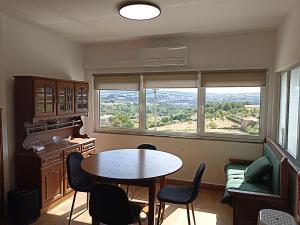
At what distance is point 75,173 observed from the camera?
10.1 feet

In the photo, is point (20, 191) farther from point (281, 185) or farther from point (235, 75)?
point (235, 75)

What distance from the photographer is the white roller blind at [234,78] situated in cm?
387

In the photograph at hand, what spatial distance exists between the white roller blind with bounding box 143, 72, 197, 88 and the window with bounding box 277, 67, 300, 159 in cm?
137

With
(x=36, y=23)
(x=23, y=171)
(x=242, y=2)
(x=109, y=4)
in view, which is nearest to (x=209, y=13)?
(x=242, y=2)

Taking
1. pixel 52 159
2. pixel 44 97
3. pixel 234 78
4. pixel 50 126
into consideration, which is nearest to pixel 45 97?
pixel 44 97

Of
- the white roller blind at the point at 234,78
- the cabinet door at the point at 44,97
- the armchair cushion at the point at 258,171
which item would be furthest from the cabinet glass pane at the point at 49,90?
the armchair cushion at the point at 258,171

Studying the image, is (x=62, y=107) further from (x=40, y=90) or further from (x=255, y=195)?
(x=255, y=195)

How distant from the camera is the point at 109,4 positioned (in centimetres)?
266

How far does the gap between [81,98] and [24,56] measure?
111cm

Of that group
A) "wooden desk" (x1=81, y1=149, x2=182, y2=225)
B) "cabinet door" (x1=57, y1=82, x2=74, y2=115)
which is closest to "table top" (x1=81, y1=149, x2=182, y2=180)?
"wooden desk" (x1=81, y1=149, x2=182, y2=225)

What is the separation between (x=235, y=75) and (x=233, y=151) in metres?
1.23

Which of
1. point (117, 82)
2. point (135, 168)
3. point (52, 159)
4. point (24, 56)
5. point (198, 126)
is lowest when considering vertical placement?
point (52, 159)

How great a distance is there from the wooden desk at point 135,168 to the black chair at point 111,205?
20cm

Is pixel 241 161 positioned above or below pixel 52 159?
below
